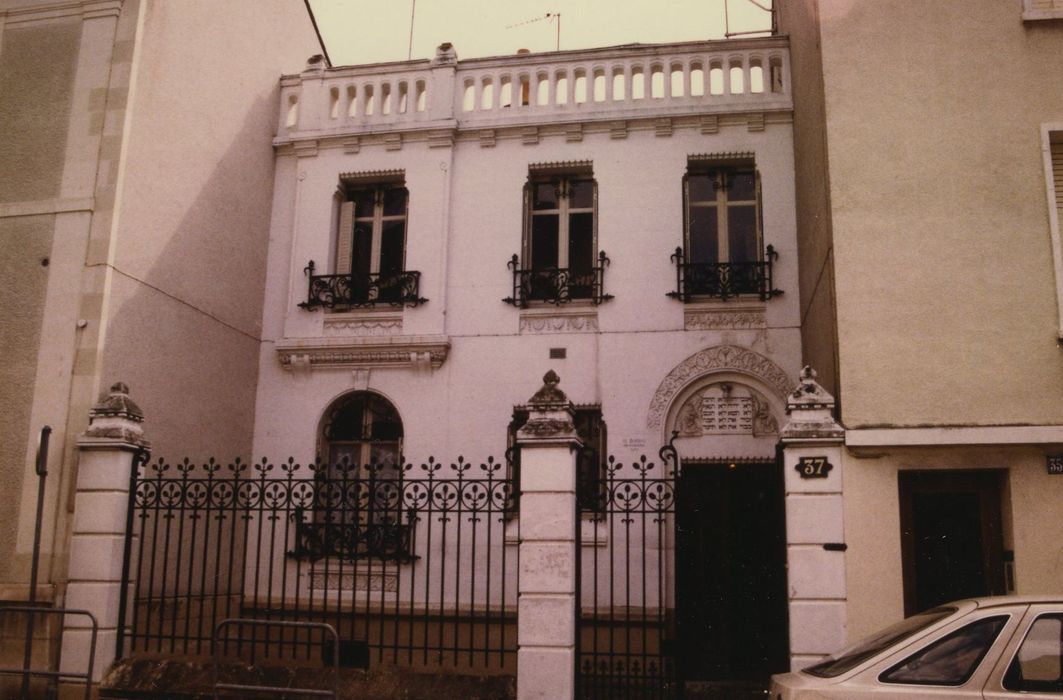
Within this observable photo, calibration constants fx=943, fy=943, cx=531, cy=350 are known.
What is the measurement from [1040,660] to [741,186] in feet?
33.2

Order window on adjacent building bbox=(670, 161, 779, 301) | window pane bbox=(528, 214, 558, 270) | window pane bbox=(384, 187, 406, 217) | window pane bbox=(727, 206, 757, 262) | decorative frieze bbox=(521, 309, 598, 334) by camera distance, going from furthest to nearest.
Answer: window pane bbox=(384, 187, 406, 217) < window pane bbox=(528, 214, 558, 270) < window pane bbox=(727, 206, 757, 262) < decorative frieze bbox=(521, 309, 598, 334) < window on adjacent building bbox=(670, 161, 779, 301)

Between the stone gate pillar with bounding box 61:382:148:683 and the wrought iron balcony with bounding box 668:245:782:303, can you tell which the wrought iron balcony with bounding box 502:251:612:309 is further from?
the stone gate pillar with bounding box 61:382:148:683

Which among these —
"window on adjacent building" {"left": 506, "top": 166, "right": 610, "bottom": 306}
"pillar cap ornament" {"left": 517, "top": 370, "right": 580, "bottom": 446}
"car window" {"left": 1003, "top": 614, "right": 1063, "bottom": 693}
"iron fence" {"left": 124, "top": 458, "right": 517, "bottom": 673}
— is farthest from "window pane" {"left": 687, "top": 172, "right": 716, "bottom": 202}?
"car window" {"left": 1003, "top": 614, "right": 1063, "bottom": 693}

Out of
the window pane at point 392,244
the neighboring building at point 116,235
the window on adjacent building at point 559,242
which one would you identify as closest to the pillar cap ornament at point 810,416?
the window on adjacent building at point 559,242

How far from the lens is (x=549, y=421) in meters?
9.35

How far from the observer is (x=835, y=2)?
10438mm

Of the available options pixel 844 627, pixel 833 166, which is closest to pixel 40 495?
pixel 844 627

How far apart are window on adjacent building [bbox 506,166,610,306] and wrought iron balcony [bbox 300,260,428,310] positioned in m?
1.75

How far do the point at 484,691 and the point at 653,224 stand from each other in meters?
7.80

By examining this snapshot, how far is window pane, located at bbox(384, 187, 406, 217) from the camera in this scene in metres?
15.6

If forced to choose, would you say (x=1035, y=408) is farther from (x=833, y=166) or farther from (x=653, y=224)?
(x=653, y=224)

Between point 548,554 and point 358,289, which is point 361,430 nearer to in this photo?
point 358,289

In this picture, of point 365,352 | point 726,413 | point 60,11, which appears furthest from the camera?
point 365,352

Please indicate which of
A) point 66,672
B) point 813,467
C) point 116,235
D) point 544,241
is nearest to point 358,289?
point 544,241
